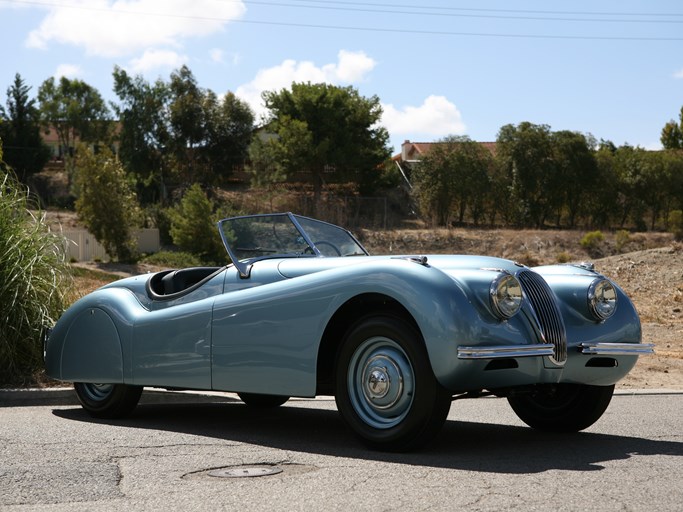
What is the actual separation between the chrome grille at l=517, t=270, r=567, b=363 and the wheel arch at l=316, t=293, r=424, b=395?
0.85 m

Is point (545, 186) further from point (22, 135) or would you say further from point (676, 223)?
point (22, 135)

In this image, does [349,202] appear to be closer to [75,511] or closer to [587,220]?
[587,220]

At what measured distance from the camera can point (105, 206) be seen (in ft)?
160

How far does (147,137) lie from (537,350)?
68179 mm

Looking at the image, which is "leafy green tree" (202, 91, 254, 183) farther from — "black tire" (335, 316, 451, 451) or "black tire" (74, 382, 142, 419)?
"black tire" (335, 316, 451, 451)

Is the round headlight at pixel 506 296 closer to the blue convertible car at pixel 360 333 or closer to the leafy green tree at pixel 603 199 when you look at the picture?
the blue convertible car at pixel 360 333

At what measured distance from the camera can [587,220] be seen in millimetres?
58594

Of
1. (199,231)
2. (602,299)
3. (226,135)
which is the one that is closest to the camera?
(602,299)

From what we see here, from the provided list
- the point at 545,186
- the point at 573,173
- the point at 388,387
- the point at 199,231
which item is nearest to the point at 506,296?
the point at 388,387

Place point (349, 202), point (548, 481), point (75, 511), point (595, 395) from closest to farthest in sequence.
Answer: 1. point (75, 511)
2. point (548, 481)
3. point (595, 395)
4. point (349, 202)

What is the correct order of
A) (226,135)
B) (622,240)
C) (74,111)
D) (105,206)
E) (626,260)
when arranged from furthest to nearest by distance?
(74,111)
(226,135)
(105,206)
(622,240)
(626,260)

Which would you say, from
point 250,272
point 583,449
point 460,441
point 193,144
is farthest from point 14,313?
point 193,144

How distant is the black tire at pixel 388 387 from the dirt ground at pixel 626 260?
702cm

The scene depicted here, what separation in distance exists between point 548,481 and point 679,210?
182 feet
